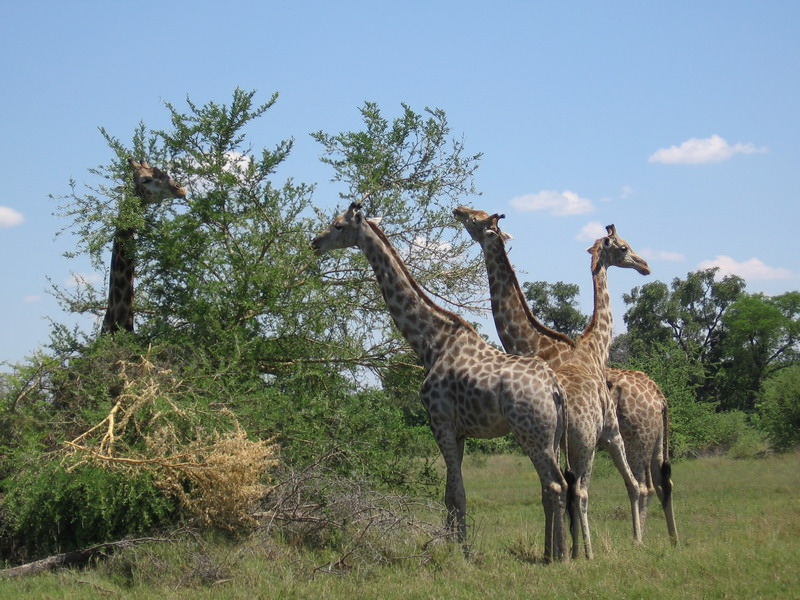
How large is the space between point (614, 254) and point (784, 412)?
1760 cm

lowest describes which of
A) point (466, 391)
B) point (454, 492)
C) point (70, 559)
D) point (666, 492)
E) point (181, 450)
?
point (70, 559)

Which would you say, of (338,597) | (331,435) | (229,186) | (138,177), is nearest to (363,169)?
(229,186)

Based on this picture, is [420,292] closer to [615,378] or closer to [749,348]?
[615,378]

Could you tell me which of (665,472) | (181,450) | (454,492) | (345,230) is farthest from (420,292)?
(665,472)

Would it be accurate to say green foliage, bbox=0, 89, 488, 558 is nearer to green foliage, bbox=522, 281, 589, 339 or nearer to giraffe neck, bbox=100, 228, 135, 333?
giraffe neck, bbox=100, 228, 135, 333

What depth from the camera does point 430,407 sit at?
7.96m

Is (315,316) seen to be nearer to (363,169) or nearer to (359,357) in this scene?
(359,357)

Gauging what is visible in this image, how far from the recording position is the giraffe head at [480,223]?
962 centimetres

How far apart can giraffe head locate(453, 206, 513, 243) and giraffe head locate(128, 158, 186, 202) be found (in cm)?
319

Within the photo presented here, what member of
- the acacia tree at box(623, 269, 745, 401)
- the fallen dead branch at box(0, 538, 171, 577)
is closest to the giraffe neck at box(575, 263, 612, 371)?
the fallen dead branch at box(0, 538, 171, 577)

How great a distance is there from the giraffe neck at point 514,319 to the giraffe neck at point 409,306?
1.14 m

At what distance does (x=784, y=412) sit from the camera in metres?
25.4

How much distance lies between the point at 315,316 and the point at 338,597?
4.25 metres

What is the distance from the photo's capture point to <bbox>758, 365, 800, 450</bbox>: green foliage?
82.0ft
